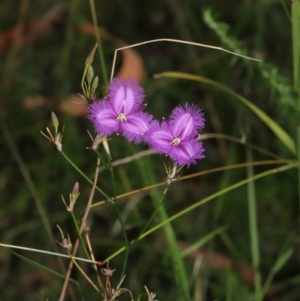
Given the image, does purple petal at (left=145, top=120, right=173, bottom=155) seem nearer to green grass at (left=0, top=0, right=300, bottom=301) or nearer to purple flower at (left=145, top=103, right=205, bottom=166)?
purple flower at (left=145, top=103, right=205, bottom=166)

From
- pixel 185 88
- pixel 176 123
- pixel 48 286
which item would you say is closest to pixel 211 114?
pixel 185 88

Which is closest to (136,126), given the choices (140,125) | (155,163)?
(140,125)

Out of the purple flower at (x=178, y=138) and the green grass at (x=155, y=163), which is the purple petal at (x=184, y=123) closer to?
the purple flower at (x=178, y=138)

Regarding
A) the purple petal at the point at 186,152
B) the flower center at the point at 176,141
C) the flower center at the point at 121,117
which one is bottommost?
the purple petal at the point at 186,152

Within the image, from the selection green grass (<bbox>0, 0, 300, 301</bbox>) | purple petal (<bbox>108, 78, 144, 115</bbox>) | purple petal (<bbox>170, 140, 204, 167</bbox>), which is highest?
purple petal (<bbox>108, 78, 144, 115</bbox>)

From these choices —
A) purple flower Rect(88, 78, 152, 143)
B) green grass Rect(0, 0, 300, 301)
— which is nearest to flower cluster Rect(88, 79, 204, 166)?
purple flower Rect(88, 78, 152, 143)

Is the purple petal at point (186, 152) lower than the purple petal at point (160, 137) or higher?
lower

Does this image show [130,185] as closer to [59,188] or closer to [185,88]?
[59,188]

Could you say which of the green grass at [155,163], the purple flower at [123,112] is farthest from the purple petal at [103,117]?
the green grass at [155,163]
